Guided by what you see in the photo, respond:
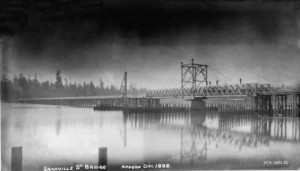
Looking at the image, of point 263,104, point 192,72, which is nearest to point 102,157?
point 192,72

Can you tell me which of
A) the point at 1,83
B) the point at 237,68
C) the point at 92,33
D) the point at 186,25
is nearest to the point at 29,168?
the point at 1,83

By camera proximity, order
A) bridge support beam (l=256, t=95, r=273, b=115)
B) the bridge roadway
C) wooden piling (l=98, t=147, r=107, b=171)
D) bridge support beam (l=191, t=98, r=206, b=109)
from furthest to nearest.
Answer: bridge support beam (l=191, t=98, r=206, b=109), bridge support beam (l=256, t=95, r=273, b=115), the bridge roadway, wooden piling (l=98, t=147, r=107, b=171)

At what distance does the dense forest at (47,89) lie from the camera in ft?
13.6

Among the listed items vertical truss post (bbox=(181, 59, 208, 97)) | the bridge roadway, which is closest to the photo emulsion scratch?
vertical truss post (bbox=(181, 59, 208, 97))

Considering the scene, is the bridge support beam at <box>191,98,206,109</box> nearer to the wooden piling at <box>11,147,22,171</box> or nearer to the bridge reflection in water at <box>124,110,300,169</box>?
the bridge reflection in water at <box>124,110,300,169</box>

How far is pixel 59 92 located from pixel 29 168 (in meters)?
1.33

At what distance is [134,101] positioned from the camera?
688 cm

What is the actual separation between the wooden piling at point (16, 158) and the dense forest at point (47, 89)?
81 centimetres

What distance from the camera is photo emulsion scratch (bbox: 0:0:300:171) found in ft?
13.5

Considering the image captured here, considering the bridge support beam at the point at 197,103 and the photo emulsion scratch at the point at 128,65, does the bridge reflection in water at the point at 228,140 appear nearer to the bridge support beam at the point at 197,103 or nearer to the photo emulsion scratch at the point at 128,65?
the photo emulsion scratch at the point at 128,65

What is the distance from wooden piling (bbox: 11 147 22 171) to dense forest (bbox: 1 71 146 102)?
0.81m

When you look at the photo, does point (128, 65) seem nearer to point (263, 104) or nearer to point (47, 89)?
point (47, 89)

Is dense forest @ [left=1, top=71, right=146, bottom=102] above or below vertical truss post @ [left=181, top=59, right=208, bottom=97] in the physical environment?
below

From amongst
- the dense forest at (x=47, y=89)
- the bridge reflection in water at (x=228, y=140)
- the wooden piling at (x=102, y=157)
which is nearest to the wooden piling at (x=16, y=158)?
the dense forest at (x=47, y=89)
